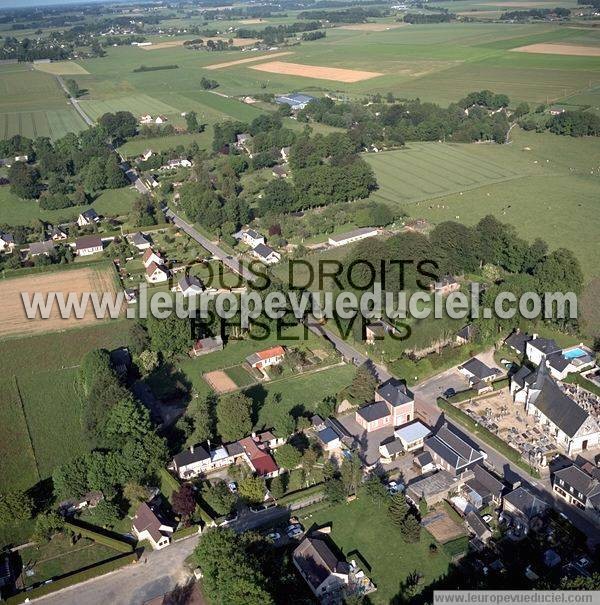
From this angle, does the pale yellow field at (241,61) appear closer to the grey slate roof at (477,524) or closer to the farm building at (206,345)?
the farm building at (206,345)

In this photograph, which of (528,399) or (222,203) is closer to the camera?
(528,399)

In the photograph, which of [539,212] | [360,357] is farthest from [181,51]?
[360,357]

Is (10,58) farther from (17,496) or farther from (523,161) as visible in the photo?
(17,496)

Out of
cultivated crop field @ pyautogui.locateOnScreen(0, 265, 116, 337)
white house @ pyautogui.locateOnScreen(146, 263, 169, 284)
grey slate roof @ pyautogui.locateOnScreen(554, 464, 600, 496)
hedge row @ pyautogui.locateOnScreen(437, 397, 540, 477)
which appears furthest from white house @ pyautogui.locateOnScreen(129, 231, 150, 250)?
grey slate roof @ pyautogui.locateOnScreen(554, 464, 600, 496)

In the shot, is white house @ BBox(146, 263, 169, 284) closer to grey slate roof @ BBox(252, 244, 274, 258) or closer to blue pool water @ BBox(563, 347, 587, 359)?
grey slate roof @ BBox(252, 244, 274, 258)

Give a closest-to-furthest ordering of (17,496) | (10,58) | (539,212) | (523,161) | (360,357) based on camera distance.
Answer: (17,496), (360,357), (539,212), (523,161), (10,58)

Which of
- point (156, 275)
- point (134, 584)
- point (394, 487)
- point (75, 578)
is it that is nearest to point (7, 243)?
point (156, 275)

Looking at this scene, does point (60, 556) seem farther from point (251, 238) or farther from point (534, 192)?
point (534, 192)
